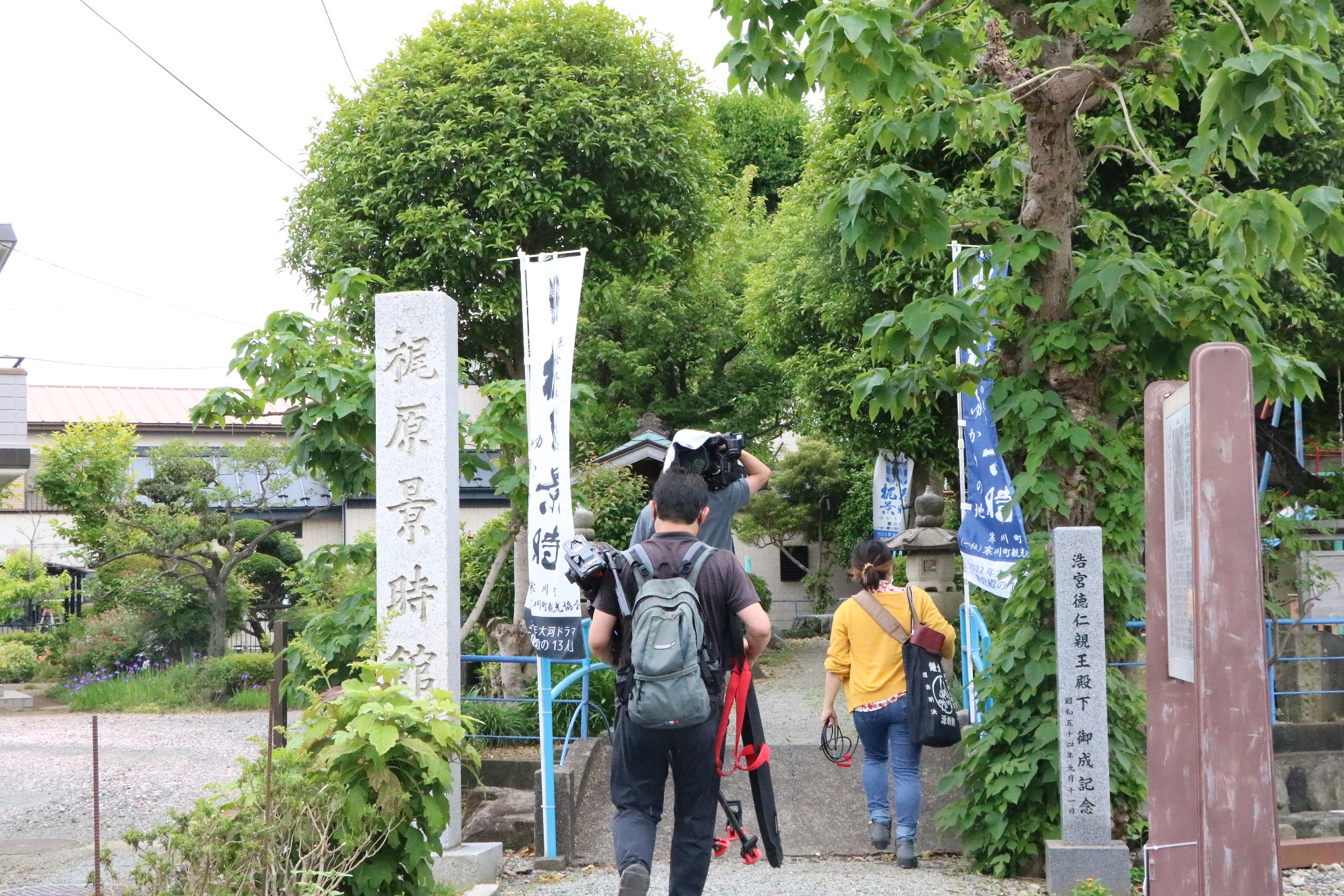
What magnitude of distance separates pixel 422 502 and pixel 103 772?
6.82m

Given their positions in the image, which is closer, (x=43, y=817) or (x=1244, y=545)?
(x=1244, y=545)

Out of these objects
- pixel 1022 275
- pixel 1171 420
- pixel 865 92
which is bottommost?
pixel 1171 420

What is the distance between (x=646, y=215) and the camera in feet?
36.0

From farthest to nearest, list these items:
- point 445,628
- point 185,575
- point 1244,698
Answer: point 185,575, point 445,628, point 1244,698

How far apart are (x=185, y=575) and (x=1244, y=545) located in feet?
52.4

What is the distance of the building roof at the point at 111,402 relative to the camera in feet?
92.4

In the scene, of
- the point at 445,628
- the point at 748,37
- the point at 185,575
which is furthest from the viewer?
the point at 185,575

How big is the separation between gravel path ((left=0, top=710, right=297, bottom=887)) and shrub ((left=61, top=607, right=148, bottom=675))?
179 centimetres

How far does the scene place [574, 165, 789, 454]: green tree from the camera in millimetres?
19906

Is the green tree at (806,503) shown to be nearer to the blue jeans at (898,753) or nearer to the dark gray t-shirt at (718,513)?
the blue jeans at (898,753)

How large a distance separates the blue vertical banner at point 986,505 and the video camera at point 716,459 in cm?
215

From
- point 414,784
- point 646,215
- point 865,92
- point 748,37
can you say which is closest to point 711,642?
point 414,784

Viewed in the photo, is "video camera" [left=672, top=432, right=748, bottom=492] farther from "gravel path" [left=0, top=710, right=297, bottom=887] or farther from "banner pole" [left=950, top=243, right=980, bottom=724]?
"gravel path" [left=0, top=710, right=297, bottom=887]

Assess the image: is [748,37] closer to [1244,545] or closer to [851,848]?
[1244,545]
